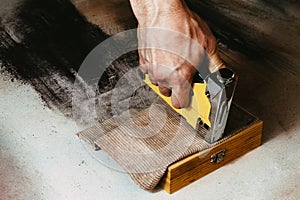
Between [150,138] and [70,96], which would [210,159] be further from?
[70,96]

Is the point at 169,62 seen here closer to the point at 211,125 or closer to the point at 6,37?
the point at 211,125

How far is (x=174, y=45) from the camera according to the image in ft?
4.33

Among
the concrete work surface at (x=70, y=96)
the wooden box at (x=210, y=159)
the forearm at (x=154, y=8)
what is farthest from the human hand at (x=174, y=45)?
the concrete work surface at (x=70, y=96)

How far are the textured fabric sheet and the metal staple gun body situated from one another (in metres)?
0.03

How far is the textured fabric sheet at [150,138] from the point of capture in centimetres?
134

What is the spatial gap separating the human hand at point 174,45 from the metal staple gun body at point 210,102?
25 mm

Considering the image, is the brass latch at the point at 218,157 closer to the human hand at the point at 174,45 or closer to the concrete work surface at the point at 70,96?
the concrete work surface at the point at 70,96

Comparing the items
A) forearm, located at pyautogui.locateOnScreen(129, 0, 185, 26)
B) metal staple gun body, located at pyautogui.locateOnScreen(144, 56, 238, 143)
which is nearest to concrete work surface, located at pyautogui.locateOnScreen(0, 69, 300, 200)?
metal staple gun body, located at pyautogui.locateOnScreen(144, 56, 238, 143)

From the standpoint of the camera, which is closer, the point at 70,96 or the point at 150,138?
the point at 150,138

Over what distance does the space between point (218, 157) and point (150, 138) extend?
0.59 ft

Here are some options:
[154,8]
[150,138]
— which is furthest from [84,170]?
[154,8]

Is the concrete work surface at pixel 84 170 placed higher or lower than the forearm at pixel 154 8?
lower

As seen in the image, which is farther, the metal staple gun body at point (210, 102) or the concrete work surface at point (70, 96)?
the concrete work surface at point (70, 96)

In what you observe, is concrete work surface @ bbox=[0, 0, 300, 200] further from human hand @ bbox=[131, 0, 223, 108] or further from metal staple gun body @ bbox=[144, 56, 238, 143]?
human hand @ bbox=[131, 0, 223, 108]
